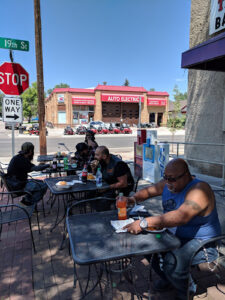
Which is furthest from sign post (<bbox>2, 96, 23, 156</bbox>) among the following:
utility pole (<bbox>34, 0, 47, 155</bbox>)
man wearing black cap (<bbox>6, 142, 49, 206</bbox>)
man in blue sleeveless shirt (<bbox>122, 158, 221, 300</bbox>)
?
man in blue sleeveless shirt (<bbox>122, 158, 221, 300</bbox>)

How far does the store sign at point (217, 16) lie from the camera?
5509 millimetres

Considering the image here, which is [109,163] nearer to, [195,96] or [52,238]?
[52,238]

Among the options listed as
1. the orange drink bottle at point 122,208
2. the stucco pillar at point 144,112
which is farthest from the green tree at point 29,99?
the orange drink bottle at point 122,208

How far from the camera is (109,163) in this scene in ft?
12.5

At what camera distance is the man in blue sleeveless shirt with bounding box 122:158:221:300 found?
1.96 metres

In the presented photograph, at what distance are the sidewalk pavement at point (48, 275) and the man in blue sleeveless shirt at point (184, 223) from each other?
0.27 meters

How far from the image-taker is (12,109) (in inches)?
205

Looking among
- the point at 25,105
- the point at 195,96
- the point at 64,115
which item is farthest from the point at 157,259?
the point at 25,105

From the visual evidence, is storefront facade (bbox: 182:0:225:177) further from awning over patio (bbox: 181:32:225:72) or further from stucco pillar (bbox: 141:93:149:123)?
stucco pillar (bbox: 141:93:149:123)

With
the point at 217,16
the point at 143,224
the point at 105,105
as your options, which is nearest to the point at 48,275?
the point at 143,224

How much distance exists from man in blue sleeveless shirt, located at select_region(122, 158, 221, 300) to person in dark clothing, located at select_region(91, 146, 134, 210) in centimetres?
138

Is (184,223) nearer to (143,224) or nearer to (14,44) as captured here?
(143,224)

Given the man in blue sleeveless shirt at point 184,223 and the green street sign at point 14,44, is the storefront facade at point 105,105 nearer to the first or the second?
the green street sign at point 14,44

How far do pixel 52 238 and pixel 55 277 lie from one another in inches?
37.0
